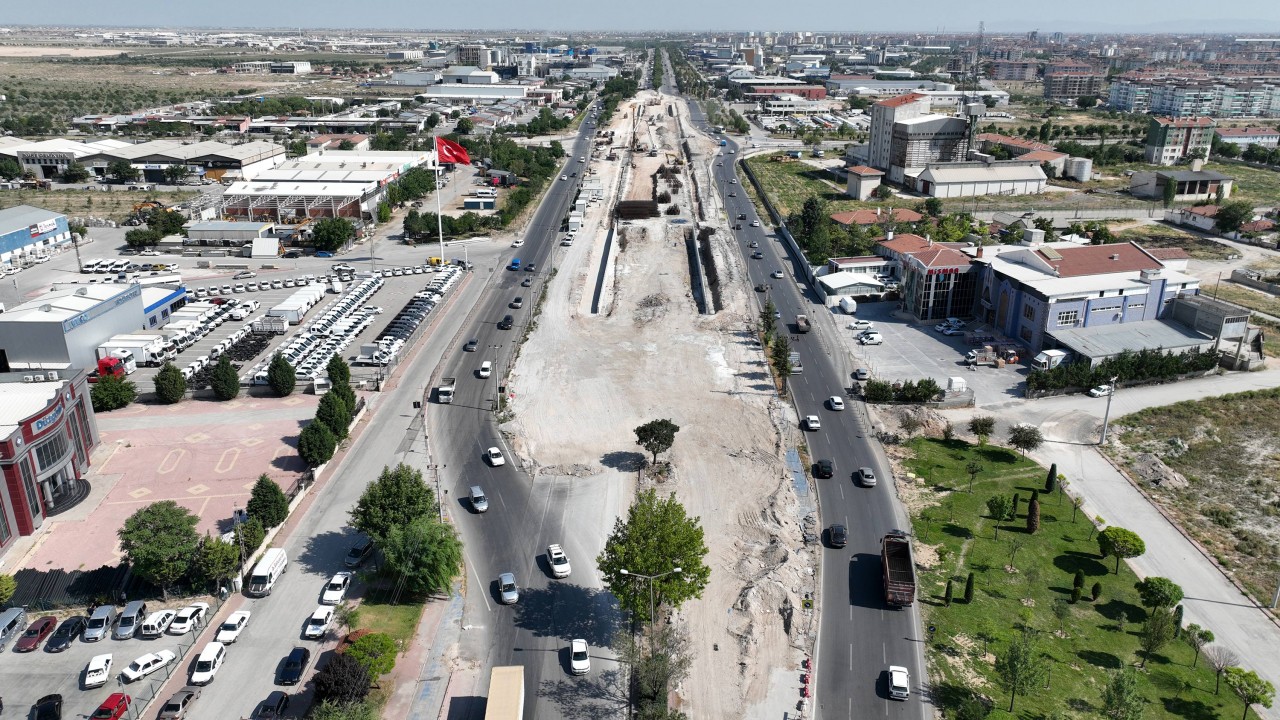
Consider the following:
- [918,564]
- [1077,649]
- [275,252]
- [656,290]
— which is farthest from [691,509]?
[275,252]

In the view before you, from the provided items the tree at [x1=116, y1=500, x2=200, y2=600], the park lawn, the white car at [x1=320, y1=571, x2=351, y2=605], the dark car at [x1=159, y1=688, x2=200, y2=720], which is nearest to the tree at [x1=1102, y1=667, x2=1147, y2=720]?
the park lawn

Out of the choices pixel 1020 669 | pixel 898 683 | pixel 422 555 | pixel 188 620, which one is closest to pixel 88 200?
pixel 188 620

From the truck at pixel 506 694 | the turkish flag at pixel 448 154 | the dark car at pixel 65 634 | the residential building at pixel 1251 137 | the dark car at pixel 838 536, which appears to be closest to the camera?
the truck at pixel 506 694

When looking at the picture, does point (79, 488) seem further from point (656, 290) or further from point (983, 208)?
point (983, 208)

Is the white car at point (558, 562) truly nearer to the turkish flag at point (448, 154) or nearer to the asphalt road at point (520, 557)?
the asphalt road at point (520, 557)

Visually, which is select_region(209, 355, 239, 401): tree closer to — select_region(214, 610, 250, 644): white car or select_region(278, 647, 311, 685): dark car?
select_region(214, 610, 250, 644): white car

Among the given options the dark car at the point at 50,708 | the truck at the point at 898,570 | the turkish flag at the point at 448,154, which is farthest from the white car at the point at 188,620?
the turkish flag at the point at 448,154
